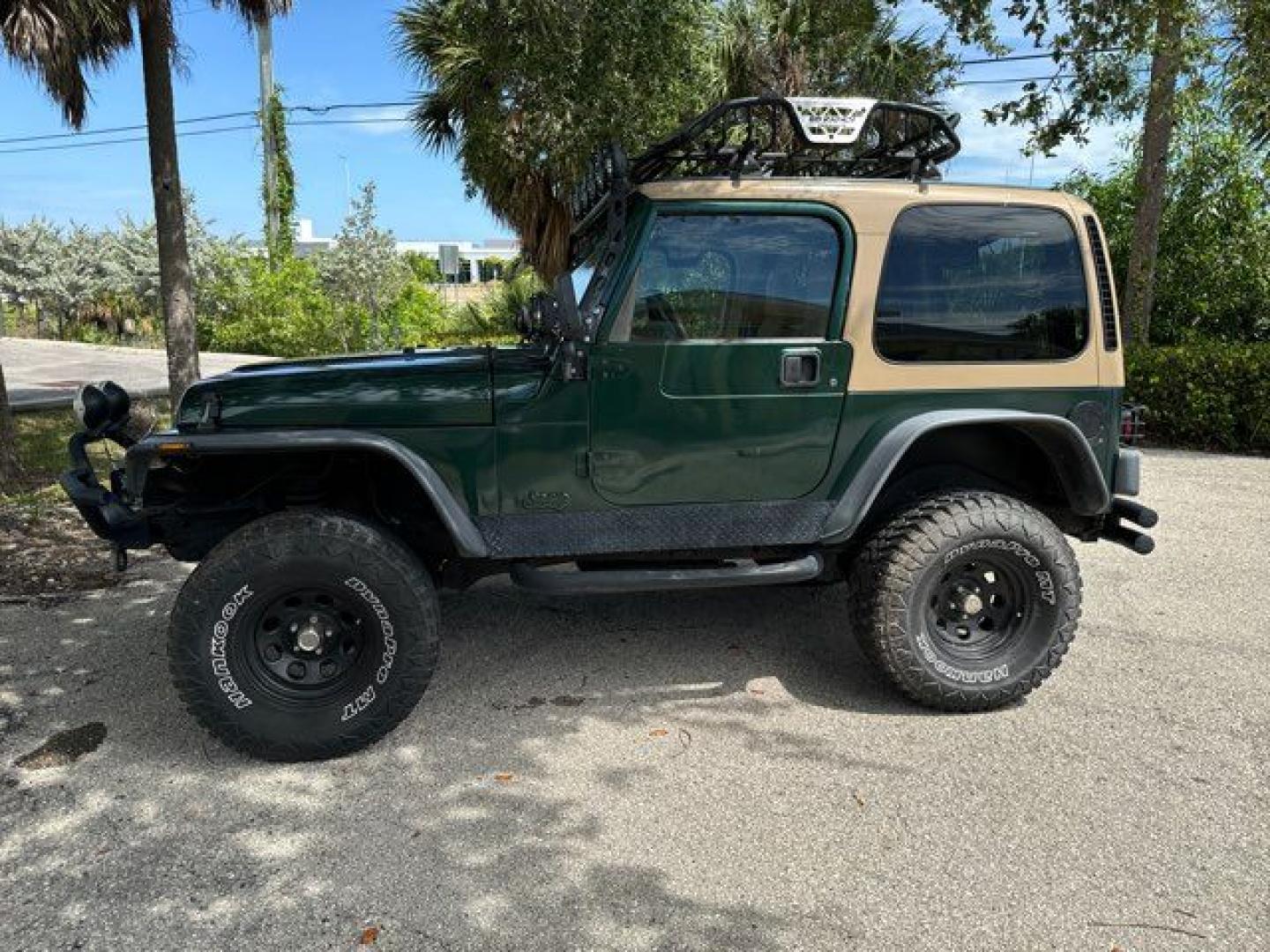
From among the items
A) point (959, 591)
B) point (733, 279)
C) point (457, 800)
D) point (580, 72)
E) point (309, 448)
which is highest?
point (580, 72)

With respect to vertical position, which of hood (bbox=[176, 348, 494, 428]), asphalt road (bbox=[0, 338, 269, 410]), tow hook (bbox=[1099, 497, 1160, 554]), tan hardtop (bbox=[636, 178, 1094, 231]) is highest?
tan hardtop (bbox=[636, 178, 1094, 231])

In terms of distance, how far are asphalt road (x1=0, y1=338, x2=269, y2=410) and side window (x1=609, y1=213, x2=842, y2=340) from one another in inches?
349

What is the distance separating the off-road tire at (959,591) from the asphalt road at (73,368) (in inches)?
367

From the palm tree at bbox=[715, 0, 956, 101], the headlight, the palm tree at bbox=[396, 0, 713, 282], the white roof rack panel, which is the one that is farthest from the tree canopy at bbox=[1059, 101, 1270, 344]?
the headlight

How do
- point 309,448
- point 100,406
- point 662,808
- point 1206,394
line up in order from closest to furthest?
point 662,808 → point 309,448 → point 100,406 → point 1206,394

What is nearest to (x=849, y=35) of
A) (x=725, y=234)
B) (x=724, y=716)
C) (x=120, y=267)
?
(x=725, y=234)

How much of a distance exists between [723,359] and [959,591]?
1.33m

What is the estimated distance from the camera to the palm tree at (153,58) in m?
7.22

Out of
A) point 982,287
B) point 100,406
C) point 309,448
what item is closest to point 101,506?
point 100,406

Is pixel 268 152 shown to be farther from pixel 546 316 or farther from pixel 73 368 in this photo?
pixel 546 316

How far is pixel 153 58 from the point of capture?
24.5 ft

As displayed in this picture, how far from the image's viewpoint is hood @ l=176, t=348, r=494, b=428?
307cm

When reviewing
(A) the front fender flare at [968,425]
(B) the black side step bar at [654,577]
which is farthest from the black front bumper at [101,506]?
(A) the front fender flare at [968,425]

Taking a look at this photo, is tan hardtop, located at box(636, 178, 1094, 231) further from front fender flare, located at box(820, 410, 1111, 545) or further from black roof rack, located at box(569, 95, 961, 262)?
front fender flare, located at box(820, 410, 1111, 545)
